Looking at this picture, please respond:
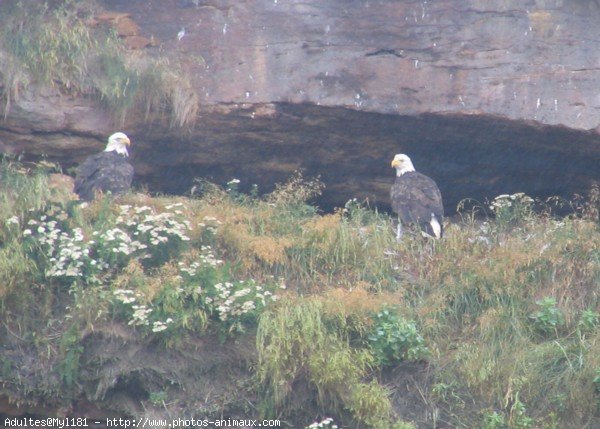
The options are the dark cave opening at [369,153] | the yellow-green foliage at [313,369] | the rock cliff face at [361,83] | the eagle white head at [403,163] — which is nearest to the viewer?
the yellow-green foliage at [313,369]

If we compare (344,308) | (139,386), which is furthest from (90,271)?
(344,308)

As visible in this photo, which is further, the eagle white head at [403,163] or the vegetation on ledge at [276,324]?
the eagle white head at [403,163]

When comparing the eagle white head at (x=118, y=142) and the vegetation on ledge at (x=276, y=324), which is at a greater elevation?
the eagle white head at (x=118, y=142)

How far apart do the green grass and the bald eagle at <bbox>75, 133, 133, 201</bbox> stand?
1.15ft

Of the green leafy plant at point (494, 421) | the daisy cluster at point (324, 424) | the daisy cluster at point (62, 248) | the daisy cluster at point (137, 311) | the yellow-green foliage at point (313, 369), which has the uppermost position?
the daisy cluster at point (62, 248)

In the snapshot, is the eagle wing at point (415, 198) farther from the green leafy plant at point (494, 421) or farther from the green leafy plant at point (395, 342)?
the green leafy plant at point (494, 421)

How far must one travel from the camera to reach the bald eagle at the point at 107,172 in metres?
11.7

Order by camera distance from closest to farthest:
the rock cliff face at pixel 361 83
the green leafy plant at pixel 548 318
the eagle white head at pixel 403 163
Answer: the green leafy plant at pixel 548 318, the rock cliff face at pixel 361 83, the eagle white head at pixel 403 163

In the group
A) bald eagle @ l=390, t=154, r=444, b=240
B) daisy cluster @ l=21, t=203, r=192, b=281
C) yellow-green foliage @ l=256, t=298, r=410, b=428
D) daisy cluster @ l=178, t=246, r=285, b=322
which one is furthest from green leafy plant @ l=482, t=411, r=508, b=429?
daisy cluster @ l=21, t=203, r=192, b=281

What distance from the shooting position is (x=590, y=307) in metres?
10.5

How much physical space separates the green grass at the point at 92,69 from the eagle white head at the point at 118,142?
0.26 meters

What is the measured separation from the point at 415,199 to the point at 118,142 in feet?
11.2

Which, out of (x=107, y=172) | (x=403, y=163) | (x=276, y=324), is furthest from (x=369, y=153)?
(x=276, y=324)

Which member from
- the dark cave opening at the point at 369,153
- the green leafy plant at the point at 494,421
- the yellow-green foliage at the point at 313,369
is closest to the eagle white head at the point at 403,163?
the dark cave opening at the point at 369,153
